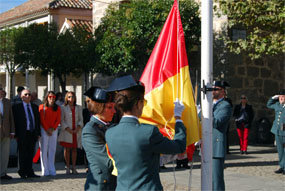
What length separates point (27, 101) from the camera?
1027 centimetres

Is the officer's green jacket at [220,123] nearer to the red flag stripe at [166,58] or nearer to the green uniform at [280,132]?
the red flag stripe at [166,58]

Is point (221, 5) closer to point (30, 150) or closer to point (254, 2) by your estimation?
point (254, 2)

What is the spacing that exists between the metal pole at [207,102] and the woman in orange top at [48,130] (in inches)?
254

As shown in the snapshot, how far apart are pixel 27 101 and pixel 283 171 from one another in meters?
5.74

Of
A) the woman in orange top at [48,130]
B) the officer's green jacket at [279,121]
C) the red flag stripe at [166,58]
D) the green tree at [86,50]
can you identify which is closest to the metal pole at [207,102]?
the red flag stripe at [166,58]

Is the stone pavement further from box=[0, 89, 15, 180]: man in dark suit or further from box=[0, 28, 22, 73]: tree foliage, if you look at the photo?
box=[0, 28, 22, 73]: tree foliage

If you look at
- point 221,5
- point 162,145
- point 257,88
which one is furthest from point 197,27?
point 162,145

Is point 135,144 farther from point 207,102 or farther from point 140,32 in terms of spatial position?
point 140,32

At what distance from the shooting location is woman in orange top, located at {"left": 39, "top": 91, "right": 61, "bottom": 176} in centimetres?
1049

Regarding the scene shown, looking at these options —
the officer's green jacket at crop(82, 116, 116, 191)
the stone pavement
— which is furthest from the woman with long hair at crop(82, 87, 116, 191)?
the stone pavement

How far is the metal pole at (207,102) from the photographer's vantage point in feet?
14.8

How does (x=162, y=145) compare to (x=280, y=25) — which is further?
(x=280, y=25)

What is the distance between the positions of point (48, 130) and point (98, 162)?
6.33 meters

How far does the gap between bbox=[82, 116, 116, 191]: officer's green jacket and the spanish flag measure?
1.45 feet
